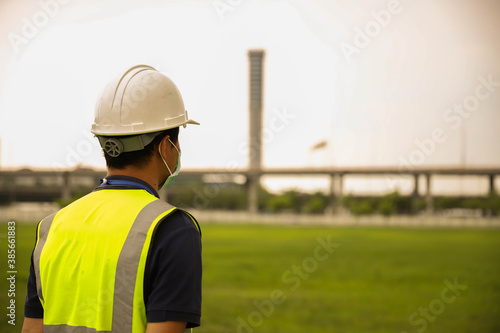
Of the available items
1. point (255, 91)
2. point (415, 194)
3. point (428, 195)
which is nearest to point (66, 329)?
point (428, 195)

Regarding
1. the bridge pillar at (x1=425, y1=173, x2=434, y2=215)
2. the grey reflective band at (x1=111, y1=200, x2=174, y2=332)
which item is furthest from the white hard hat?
the bridge pillar at (x1=425, y1=173, x2=434, y2=215)

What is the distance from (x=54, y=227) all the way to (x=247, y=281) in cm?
1375

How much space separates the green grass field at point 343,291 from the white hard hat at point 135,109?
7.23 meters

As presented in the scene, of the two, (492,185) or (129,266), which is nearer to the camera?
(129,266)

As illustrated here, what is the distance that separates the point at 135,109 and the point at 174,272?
2.17 feet

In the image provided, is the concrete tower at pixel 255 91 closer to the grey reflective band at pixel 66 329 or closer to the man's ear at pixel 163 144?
the man's ear at pixel 163 144

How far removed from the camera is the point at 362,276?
53.7ft

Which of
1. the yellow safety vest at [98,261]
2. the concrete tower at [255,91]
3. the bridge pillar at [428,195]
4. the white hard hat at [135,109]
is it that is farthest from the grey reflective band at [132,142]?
the concrete tower at [255,91]

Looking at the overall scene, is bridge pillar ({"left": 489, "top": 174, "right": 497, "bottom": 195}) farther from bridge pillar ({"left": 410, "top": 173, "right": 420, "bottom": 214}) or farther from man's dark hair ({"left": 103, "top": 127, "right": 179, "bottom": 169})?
man's dark hair ({"left": 103, "top": 127, "right": 179, "bottom": 169})

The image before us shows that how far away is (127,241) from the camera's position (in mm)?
1625

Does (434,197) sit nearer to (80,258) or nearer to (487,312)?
(487,312)

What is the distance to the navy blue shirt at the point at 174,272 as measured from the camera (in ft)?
5.08

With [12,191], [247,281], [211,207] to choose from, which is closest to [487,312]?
[247,281]

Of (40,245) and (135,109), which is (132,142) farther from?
(40,245)
